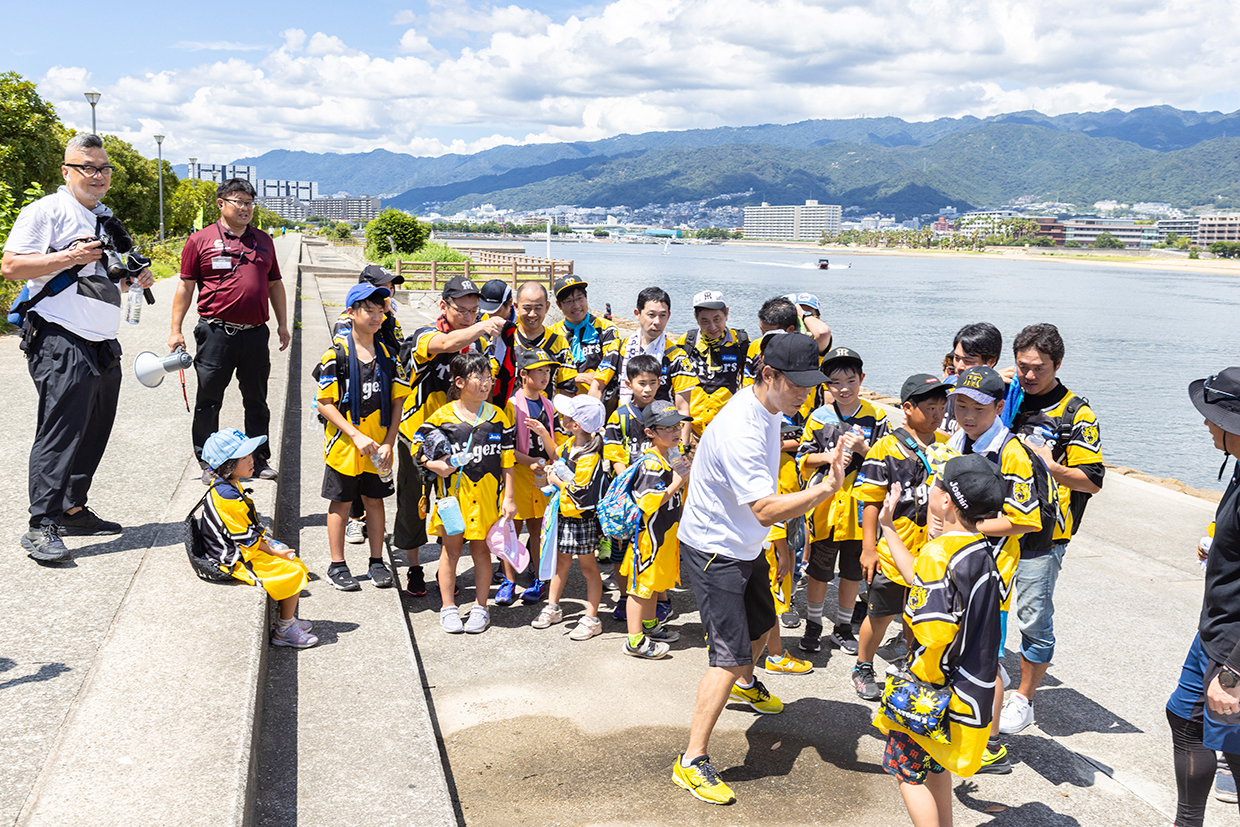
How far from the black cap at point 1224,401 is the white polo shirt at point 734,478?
1.48 m

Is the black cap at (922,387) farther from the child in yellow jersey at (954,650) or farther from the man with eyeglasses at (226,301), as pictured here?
the man with eyeglasses at (226,301)

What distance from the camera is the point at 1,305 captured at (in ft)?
45.7

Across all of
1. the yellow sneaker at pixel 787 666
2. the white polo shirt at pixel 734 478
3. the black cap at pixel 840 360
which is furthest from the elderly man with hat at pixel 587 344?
the white polo shirt at pixel 734 478

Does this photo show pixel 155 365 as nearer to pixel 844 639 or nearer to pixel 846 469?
pixel 846 469

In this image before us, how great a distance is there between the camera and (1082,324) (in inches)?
1820

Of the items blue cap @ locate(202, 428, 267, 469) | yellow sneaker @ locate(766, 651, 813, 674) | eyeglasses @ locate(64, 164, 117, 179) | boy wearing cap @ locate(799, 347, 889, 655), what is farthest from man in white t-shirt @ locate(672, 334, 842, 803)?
eyeglasses @ locate(64, 164, 117, 179)

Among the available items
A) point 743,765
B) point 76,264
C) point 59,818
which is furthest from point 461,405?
point 59,818

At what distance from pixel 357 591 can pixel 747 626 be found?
2.54 meters

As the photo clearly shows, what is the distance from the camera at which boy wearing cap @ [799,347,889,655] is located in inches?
179

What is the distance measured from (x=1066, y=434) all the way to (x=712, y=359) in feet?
8.09

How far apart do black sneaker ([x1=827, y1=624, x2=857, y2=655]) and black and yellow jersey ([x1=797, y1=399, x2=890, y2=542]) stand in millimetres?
637

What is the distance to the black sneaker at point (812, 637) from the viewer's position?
4988 mm

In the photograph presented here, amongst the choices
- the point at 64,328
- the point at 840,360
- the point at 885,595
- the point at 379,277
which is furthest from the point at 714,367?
A: the point at 64,328

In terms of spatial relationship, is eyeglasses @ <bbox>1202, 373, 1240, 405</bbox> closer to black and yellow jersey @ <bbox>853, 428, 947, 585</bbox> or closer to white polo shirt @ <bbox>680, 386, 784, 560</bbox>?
black and yellow jersey @ <bbox>853, 428, 947, 585</bbox>
